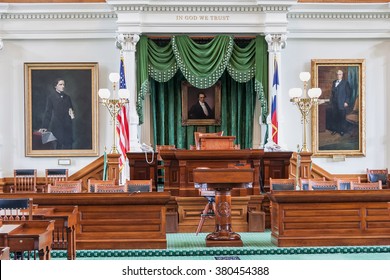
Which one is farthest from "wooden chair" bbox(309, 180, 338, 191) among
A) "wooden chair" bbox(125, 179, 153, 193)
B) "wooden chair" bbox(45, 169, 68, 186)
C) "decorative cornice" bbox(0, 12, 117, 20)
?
"decorative cornice" bbox(0, 12, 117, 20)

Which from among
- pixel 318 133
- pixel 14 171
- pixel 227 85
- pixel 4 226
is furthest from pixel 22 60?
pixel 4 226

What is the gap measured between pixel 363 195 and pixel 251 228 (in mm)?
2791

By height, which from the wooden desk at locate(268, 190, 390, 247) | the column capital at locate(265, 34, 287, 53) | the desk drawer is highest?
the column capital at locate(265, 34, 287, 53)

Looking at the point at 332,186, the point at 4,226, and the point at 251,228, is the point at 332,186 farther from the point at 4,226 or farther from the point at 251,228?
the point at 4,226

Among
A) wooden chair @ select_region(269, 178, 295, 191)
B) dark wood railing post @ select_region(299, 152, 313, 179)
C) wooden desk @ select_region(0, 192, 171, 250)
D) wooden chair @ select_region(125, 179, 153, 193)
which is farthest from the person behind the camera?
dark wood railing post @ select_region(299, 152, 313, 179)

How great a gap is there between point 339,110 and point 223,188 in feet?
26.9

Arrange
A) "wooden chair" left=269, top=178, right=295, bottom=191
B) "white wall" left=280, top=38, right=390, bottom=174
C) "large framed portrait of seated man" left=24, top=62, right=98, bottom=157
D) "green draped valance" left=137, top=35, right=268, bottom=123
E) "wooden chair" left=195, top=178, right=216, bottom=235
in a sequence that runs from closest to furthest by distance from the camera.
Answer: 1. "wooden chair" left=195, top=178, right=216, bottom=235
2. "wooden chair" left=269, top=178, right=295, bottom=191
3. "green draped valance" left=137, top=35, right=268, bottom=123
4. "large framed portrait of seated man" left=24, top=62, right=98, bottom=157
5. "white wall" left=280, top=38, right=390, bottom=174

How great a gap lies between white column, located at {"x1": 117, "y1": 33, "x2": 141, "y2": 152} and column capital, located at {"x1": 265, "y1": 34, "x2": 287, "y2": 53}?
131 inches

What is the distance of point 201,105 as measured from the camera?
18.7 meters

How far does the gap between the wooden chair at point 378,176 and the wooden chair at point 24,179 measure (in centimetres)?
879

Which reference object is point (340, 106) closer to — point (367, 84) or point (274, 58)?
point (367, 84)

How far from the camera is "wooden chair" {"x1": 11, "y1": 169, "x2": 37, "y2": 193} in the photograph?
58.7 ft

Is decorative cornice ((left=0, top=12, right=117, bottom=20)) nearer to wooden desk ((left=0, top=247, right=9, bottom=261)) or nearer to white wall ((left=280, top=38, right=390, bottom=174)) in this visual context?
white wall ((left=280, top=38, right=390, bottom=174))

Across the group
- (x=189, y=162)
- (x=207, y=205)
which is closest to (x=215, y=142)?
(x=189, y=162)
